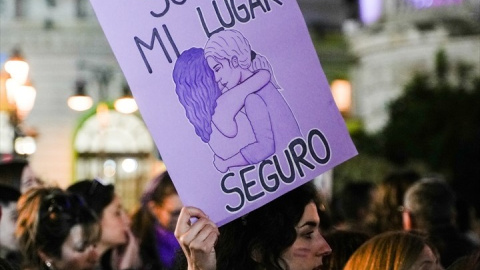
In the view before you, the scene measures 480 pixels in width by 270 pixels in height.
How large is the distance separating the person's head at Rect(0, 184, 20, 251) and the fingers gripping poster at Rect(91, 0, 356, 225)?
7.73ft

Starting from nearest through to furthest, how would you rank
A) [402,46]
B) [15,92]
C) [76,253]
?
[76,253], [15,92], [402,46]

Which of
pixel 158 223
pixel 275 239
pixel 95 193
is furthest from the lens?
pixel 158 223

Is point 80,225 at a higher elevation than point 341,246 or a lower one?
higher

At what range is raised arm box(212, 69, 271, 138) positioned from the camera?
464 centimetres

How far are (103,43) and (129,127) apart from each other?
2660 millimetres

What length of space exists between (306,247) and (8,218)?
2.38m

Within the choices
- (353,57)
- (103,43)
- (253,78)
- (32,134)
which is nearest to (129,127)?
(103,43)

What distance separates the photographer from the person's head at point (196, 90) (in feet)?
15.1

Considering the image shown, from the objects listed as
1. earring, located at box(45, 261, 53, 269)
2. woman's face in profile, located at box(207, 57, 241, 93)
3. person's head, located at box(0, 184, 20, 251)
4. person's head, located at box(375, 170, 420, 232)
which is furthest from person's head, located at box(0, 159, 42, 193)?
woman's face in profile, located at box(207, 57, 241, 93)

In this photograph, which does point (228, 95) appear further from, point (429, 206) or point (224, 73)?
point (429, 206)

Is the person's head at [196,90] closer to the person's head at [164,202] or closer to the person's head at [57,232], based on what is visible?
the person's head at [57,232]

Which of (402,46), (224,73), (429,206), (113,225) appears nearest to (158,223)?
(113,225)

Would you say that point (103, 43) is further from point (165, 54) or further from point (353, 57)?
point (165, 54)

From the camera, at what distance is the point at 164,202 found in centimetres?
812
